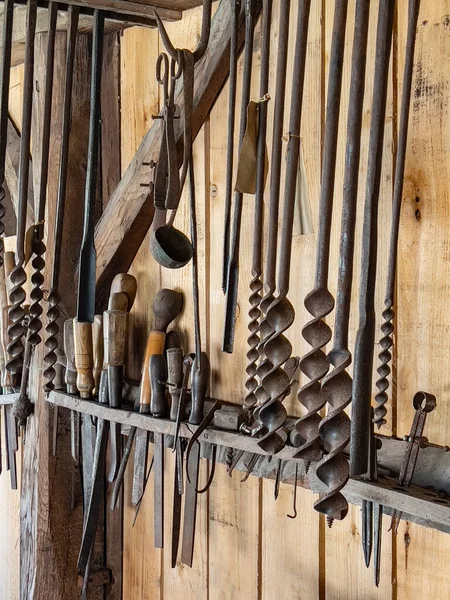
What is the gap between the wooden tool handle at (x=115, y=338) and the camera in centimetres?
175

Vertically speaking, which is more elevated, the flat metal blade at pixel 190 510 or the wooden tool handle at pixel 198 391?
the wooden tool handle at pixel 198 391

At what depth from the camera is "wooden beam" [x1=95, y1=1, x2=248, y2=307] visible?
61.5 inches

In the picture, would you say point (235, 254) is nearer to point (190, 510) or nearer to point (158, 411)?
point (158, 411)

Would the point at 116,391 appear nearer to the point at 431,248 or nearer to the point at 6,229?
the point at 6,229

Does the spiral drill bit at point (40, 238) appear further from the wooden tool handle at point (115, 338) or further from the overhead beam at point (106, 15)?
the wooden tool handle at point (115, 338)

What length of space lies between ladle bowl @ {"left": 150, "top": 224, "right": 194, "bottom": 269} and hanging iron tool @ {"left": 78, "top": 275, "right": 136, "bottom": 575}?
489 mm

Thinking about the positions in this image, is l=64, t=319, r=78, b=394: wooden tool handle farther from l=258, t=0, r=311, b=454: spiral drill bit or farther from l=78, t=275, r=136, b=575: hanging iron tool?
l=258, t=0, r=311, b=454: spiral drill bit

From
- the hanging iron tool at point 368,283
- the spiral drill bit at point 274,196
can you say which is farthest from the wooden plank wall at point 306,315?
the hanging iron tool at point 368,283

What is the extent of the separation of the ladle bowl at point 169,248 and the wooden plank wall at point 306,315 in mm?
254

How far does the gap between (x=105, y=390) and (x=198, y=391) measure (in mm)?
334

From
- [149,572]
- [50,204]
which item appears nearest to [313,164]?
[50,204]

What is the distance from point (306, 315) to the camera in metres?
1.45

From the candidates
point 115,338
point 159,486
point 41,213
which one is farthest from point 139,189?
point 159,486

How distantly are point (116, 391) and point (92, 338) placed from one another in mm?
156
